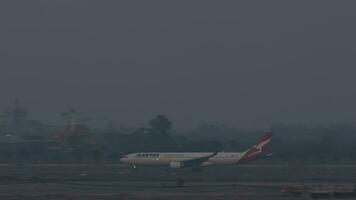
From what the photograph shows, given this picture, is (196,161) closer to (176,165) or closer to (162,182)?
(176,165)

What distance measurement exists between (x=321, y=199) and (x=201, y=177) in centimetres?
2666

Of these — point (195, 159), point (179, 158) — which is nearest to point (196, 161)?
point (195, 159)

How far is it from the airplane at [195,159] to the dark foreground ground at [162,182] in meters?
0.97

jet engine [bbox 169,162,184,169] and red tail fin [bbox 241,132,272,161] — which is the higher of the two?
red tail fin [bbox 241,132,272,161]

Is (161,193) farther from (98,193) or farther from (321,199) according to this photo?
(321,199)

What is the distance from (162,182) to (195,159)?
83.9ft

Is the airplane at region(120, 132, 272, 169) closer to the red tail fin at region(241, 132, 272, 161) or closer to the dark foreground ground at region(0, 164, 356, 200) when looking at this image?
the red tail fin at region(241, 132, 272, 161)

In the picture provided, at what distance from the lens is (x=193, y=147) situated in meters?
152

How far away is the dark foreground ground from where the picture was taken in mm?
63312

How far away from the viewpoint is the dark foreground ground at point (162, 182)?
63.3 metres

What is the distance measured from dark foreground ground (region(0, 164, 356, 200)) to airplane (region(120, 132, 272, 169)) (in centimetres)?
97

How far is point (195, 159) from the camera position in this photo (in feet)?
334

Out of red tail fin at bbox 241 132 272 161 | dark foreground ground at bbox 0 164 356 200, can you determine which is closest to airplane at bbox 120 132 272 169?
red tail fin at bbox 241 132 272 161

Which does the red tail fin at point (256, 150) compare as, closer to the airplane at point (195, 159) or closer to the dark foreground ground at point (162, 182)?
the airplane at point (195, 159)
